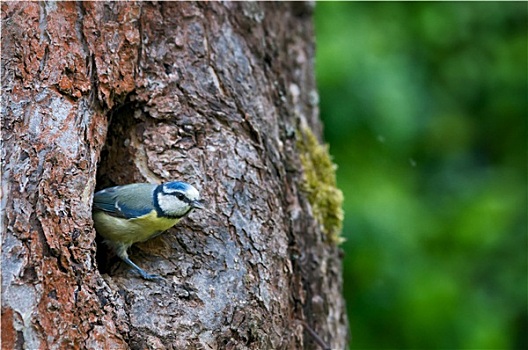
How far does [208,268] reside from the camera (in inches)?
121

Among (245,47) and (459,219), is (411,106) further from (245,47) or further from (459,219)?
(245,47)

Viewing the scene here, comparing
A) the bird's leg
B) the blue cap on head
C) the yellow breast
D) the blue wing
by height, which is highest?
the blue cap on head

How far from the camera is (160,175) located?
3268 mm

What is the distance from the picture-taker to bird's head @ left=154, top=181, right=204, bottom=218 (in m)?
3.08

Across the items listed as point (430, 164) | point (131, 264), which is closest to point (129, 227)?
point (131, 264)

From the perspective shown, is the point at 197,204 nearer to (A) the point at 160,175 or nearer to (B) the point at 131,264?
(A) the point at 160,175

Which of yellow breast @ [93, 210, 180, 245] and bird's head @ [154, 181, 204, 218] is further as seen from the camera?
yellow breast @ [93, 210, 180, 245]

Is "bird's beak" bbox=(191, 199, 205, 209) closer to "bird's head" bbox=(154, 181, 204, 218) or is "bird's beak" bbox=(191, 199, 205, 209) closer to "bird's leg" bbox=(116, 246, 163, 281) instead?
"bird's head" bbox=(154, 181, 204, 218)

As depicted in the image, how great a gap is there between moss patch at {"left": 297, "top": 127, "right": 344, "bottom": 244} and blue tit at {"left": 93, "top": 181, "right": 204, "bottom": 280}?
74cm

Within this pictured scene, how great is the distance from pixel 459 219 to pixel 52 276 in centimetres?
337

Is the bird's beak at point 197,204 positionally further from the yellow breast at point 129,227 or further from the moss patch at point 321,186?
the moss patch at point 321,186

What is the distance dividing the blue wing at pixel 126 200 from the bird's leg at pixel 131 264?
139 millimetres

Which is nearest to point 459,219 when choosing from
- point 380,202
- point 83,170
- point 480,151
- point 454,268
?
point 454,268

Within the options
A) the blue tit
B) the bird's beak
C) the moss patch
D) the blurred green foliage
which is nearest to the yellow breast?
the blue tit
